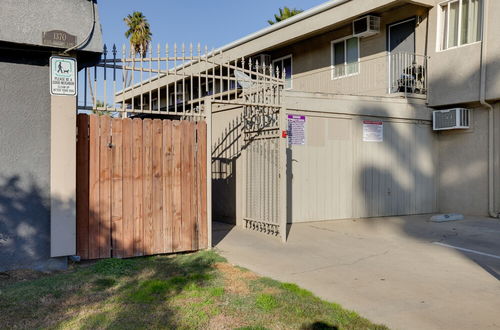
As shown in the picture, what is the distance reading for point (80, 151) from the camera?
20.2 feet

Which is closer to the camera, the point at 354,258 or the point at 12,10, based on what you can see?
the point at 12,10

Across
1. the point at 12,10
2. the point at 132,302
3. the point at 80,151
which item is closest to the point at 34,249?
the point at 80,151

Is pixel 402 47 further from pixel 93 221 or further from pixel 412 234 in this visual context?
pixel 93 221

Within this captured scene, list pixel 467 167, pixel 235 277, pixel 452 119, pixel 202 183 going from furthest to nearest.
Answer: pixel 467 167
pixel 452 119
pixel 202 183
pixel 235 277

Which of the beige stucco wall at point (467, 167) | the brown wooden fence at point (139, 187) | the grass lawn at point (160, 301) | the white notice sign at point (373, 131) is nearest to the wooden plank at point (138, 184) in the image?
the brown wooden fence at point (139, 187)

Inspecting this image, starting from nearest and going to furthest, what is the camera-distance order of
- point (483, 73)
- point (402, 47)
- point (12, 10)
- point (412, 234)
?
point (12, 10)
point (412, 234)
point (483, 73)
point (402, 47)

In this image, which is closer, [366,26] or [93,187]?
[93,187]

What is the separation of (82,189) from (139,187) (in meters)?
0.78

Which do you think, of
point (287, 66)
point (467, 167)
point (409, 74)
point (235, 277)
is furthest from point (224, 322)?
point (287, 66)

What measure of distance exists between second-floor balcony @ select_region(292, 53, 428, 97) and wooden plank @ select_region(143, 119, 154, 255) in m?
7.98

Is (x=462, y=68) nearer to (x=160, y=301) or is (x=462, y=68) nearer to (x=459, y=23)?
(x=459, y=23)

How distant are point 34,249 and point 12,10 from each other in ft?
9.77

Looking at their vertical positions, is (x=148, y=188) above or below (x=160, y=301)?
above

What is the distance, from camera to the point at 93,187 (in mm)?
6199
